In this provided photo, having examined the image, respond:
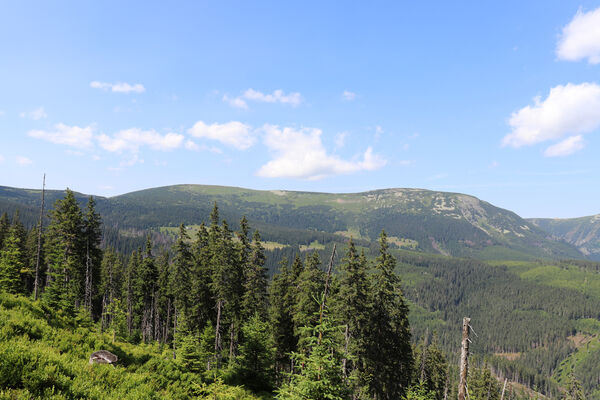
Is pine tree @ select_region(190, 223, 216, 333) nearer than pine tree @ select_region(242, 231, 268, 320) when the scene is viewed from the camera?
No

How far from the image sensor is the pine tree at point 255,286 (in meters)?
35.5

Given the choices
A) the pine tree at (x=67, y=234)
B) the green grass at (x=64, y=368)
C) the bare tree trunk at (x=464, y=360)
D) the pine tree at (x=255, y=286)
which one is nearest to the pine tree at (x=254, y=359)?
the pine tree at (x=255, y=286)

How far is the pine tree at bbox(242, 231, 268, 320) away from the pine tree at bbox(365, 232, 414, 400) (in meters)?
13.2

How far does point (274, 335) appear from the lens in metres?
40.4

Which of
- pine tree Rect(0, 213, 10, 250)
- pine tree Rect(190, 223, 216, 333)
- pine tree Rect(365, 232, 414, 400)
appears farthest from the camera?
pine tree Rect(0, 213, 10, 250)

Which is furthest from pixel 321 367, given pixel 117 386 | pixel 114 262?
pixel 114 262

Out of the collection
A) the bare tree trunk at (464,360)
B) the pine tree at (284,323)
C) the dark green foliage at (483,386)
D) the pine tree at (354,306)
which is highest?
the bare tree trunk at (464,360)

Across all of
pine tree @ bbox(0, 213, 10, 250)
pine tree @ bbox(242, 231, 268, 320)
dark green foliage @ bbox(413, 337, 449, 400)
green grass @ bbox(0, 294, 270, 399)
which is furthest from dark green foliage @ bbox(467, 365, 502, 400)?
pine tree @ bbox(0, 213, 10, 250)

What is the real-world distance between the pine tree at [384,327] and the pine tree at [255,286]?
13.2 meters

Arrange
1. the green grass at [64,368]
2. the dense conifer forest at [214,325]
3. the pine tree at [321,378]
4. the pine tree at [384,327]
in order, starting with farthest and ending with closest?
the pine tree at [384,327]
the dense conifer forest at [214,325]
the pine tree at [321,378]
the green grass at [64,368]

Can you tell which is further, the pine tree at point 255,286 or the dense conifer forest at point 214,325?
the pine tree at point 255,286

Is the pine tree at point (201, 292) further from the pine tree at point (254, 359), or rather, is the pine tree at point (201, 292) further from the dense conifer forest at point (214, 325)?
the pine tree at point (254, 359)

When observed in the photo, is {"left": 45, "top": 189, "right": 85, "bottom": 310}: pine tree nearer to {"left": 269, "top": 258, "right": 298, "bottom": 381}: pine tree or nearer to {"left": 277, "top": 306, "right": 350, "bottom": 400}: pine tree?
{"left": 269, "top": 258, "right": 298, "bottom": 381}: pine tree

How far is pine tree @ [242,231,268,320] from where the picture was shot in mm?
35531
